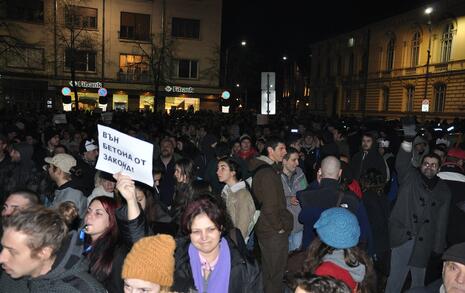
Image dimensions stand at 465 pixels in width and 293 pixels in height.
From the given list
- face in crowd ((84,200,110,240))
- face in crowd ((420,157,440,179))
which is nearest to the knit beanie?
face in crowd ((84,200,110,240))

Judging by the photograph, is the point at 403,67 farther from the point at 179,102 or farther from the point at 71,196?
the point at 71,196

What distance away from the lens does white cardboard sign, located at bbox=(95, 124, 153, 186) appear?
3361 mm

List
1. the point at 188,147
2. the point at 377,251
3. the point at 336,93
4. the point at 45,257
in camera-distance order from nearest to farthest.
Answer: the point at 45,257 < the point at 377,251 < the point at 188,147 < the point at 336,93

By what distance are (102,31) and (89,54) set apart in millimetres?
2721

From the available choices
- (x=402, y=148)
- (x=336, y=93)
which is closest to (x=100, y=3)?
(x=336, y=93)

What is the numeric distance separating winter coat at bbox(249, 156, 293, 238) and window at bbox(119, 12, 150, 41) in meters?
41.2

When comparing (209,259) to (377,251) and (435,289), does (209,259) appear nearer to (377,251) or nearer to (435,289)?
(435,289)

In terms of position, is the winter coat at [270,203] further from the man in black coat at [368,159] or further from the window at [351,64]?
the window at [351,64]

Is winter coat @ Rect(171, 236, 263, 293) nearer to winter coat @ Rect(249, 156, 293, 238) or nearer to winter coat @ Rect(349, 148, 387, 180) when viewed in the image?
winter coat @ Rect(249, 156, 293, 238)

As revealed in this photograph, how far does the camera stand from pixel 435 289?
3000mm

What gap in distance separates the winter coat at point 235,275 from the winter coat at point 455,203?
295 centimetres

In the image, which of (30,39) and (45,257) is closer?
(45,257)

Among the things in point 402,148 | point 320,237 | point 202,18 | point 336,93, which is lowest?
point 320,237

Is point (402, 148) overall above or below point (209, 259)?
above
